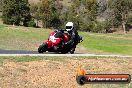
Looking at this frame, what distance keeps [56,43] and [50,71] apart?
7.58m

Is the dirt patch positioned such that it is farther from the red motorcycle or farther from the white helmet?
the white helmet

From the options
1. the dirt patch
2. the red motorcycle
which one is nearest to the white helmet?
the red motorcycle

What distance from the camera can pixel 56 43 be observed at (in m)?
21.5

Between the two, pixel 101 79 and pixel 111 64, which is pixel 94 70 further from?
pixel 101 79

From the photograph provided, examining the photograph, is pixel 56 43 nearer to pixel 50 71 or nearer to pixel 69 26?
pixel 69 26

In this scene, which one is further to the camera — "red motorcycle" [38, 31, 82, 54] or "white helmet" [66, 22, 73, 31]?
"white helmet" [66, 22, 73, 31]

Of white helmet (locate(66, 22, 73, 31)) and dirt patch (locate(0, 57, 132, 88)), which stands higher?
white helmet (locate(66, 22, 73, 31))

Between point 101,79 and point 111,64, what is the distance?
938cm

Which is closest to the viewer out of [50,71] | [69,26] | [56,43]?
[50,71]

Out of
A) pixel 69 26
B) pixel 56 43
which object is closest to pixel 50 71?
pixel 56 43

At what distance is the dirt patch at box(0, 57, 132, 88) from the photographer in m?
12.3

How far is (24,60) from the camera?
1539cm

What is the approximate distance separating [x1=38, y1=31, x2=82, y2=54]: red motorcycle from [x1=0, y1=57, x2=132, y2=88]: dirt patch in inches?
173

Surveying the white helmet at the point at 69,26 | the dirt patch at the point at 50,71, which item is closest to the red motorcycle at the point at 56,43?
the white helmet at the point at 69,26
